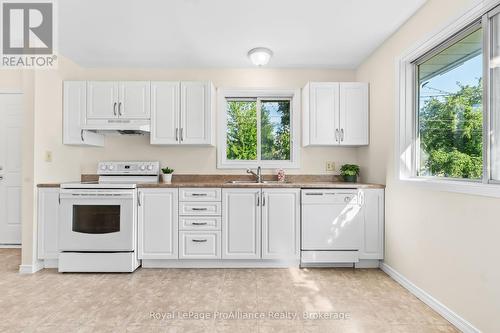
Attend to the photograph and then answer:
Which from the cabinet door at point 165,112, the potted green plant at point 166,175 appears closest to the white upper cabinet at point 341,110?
the cabinet door at point 165,112

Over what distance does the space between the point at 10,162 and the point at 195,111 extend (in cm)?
274

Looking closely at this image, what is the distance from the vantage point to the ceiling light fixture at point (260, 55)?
3125mm

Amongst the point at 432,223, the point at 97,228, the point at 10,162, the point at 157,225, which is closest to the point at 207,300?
the point at 157,225

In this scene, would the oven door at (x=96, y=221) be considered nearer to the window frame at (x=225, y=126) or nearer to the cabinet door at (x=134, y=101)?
Result: the cabinet door at (x=134, y=101)

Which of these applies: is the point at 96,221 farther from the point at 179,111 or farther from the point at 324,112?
the point at 324,112

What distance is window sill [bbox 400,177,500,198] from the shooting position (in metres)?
1.69

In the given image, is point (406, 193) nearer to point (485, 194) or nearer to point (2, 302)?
point (485, 194)

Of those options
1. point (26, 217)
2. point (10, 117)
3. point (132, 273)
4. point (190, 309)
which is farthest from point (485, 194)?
point (10, 117)

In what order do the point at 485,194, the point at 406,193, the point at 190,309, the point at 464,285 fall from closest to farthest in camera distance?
the point at 485,194
the point at 464,285
the point at 190,309
the point at 406,193

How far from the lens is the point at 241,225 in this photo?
3092 mm

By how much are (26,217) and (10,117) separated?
5.56ft

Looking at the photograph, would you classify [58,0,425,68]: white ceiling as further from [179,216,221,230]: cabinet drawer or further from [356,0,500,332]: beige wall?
[179,216,221,230]: cabinet drawer

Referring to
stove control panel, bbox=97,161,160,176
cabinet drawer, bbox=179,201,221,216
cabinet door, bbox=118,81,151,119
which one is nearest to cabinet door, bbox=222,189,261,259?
cabinet drawer, bbox=179,201,221,216

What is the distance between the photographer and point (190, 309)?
7.30ft
